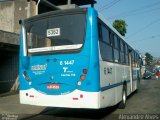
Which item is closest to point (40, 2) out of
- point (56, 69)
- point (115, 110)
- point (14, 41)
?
point (14, 41)

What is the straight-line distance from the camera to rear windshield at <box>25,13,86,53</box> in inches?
334

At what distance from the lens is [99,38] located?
8617 millimetres

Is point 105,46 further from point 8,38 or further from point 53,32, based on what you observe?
point 8,38

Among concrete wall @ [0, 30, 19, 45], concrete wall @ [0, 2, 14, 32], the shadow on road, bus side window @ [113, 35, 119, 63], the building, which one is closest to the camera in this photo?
the shadow on road

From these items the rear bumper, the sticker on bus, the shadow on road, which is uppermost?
the sticker on bus

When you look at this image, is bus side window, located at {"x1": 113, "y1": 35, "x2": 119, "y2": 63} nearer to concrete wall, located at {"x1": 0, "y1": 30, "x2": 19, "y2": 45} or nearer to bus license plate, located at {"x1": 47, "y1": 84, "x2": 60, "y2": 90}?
bus license plate, located at {"x1": 47, "y1": 84, "x2": 60, "y2": 90}

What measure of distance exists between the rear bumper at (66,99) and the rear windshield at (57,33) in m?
1.33

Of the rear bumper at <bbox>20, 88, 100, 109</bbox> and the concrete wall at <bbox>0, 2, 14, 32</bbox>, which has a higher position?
the concrete wall at <bbox>0, 2, 14, 32</bbox>

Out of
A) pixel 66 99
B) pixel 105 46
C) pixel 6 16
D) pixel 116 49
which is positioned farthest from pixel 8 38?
pixel 6 16

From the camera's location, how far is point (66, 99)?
27.5 feet

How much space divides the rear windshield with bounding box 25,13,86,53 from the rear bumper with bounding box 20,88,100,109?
1325 millimetres

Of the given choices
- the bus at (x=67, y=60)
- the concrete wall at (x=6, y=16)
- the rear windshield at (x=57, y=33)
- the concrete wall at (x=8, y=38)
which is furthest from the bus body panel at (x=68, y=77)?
the concrete wall at (x=6, y=16)

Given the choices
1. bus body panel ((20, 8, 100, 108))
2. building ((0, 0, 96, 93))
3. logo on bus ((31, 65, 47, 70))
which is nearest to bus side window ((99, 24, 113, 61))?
bus body panel ((20, 8, 100, 108))

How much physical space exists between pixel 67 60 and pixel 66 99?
1118 mm
